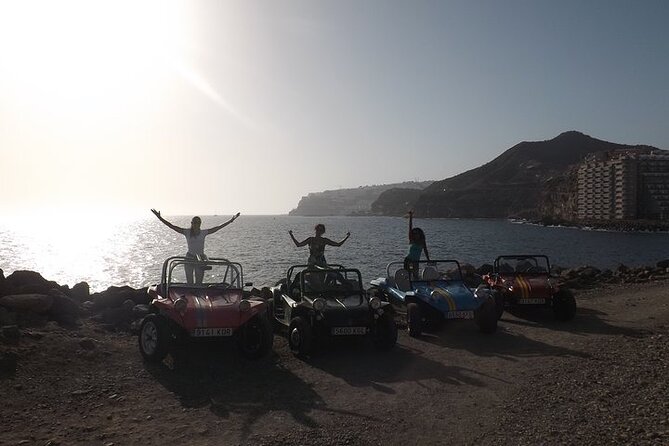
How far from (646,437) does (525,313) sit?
969 cm

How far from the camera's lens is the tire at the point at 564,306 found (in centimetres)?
1377

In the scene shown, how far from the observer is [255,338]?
31.3 feet

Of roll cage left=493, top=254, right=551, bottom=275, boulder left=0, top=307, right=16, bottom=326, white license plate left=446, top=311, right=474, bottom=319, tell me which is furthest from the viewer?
roll cage left=493, top=254, right=551, bottom=275

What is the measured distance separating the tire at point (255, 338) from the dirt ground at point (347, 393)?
0.21 meters

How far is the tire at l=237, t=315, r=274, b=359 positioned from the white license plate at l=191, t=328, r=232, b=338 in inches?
24.8

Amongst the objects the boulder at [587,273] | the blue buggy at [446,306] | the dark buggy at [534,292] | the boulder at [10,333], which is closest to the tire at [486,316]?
the blue buggy at [446,306]

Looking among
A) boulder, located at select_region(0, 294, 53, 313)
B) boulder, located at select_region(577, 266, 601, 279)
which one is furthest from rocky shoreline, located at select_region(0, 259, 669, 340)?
boulder, located at select_region(577, 266, 601, 279)

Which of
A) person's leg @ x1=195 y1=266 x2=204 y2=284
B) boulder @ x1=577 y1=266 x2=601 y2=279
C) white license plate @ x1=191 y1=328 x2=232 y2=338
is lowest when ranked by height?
boulder @ x1=577 y1=266 x2=601 y2=279

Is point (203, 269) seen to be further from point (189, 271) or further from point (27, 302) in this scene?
point (27, 302)

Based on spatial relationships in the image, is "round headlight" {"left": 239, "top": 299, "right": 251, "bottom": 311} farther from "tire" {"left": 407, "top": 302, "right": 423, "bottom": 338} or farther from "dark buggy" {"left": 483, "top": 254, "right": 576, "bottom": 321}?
"dark buggy" {"left": 483, "top": 254, "right": 576, "bottom": 321}

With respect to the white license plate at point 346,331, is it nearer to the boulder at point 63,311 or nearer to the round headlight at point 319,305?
the round headlight at point 319,305

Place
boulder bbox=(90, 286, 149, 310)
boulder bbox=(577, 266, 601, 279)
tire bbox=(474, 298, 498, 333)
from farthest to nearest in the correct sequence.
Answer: boulder bbox=(577, 266, 601, 279) < boulder bbox=(90, 286, 149, 310) < tire bbox=(474, 298, 498, 333)

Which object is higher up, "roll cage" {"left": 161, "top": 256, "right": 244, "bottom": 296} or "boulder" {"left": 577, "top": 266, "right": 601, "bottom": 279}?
"roll cage" {"left": 161, "top": 256, "right": 244, "bottom": 296}

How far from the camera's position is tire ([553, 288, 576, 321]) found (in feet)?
45.2
